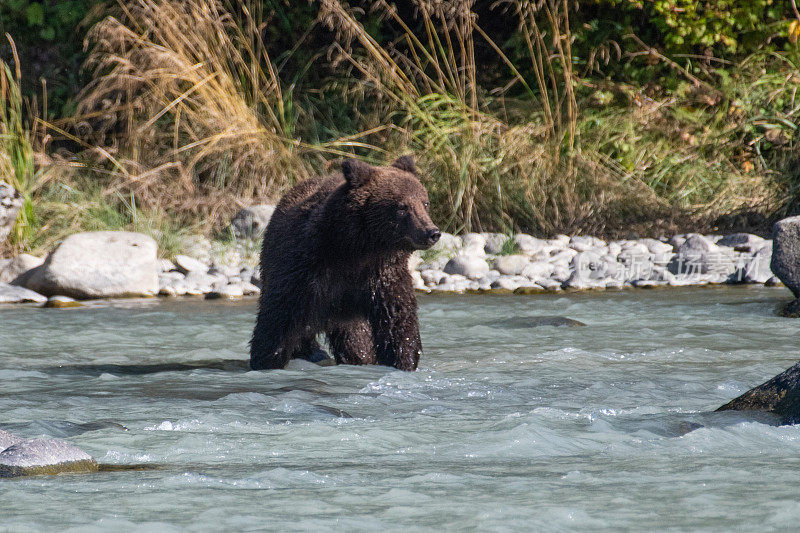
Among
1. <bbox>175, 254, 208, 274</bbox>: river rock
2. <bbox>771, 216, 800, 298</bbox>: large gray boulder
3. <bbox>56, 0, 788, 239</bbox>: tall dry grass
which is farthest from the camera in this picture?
<bbox>56, 0, 788, 239</bbox>: tall dry grass

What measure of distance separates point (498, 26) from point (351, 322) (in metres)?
9.45

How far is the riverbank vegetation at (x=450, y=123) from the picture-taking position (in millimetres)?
11188

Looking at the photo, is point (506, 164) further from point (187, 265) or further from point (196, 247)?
point (187, 265)

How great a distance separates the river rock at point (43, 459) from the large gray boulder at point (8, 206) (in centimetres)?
692

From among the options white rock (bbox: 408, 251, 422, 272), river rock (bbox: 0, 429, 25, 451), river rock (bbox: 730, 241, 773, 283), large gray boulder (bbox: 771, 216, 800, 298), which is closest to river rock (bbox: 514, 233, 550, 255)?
white rock (bbox: 408, 251, 422, 272)

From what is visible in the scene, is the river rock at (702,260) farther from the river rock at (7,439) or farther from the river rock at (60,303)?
the river rock at (7,439)

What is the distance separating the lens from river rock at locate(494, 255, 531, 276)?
10125 millimetres

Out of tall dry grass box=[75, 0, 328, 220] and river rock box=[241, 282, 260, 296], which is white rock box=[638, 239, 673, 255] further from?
river rock box=[241, 282, 260, 296]

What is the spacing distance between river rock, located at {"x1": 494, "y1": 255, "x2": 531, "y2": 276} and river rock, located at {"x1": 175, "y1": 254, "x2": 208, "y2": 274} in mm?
2675

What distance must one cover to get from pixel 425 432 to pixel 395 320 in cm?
142

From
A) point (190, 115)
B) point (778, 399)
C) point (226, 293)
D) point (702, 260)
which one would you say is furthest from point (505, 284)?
point (778, 399)

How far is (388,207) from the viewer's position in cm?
527

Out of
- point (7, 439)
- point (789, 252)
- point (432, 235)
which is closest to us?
point (7, 439)

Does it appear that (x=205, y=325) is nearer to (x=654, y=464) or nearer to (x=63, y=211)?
(x=63, y=211)
